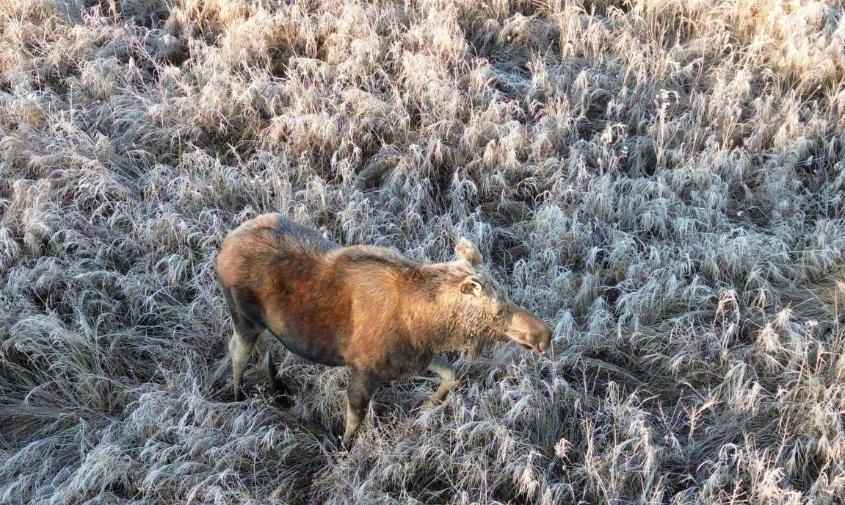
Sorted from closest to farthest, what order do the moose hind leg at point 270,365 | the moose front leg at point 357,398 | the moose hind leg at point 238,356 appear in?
the moose front leg at point 357,398
the moose hind leg at point 238,356
the moose hind leg at point 270,365

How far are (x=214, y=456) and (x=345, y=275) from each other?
137cm

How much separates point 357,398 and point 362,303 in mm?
584

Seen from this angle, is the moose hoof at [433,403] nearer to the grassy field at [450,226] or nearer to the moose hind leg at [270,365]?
the grassy field at [450,226]

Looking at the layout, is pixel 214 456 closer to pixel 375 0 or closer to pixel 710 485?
pixel 710 485

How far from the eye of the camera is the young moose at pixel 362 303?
4.07 meters

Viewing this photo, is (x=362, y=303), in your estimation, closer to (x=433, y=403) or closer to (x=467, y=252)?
(x=467, y=252)

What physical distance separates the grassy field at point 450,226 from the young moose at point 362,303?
60 cm

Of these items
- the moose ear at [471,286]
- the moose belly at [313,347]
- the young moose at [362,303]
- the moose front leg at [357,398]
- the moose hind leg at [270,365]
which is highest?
the moose ear at [471,286]

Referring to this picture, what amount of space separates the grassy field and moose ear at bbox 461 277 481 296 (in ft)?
3.01

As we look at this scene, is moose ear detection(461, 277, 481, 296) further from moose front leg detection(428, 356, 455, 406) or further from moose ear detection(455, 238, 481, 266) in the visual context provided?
moose front leg detection(428, 356, 455, 406)

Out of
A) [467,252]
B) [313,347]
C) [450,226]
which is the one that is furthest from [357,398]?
[450,226]

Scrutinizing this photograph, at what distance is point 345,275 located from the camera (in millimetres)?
4230

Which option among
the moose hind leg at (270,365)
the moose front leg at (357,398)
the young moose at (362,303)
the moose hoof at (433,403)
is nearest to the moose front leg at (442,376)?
the moose hoof at (433,403)

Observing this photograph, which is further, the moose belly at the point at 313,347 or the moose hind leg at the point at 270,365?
the moose hind leg at the point at 270,365
